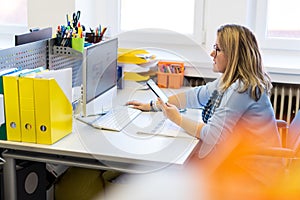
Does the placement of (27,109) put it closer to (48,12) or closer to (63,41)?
(63,41)

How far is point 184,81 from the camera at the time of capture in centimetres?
295

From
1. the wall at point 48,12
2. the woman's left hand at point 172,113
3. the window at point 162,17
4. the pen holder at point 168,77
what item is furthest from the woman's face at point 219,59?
the wall at point 48,12

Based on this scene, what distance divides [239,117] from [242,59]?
0.84ft

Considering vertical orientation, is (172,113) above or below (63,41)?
below

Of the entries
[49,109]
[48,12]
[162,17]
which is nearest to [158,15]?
[162,17]

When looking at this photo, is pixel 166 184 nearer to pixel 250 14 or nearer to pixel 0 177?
pixel 0 177

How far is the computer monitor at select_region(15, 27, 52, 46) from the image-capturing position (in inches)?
88.0

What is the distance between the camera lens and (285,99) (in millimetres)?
2945

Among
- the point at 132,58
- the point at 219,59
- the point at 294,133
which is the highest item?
the point at 219,59

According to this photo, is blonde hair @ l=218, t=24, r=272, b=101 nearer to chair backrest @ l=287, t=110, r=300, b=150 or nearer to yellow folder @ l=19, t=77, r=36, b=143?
chair backrest @ l=287, t=110, r=300, b=150

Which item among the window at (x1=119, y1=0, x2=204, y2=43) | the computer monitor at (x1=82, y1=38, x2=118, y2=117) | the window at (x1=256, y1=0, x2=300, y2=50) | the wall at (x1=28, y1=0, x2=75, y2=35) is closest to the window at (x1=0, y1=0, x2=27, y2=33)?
the wall at (x1=28, y1=0, x2=75, y2=35)

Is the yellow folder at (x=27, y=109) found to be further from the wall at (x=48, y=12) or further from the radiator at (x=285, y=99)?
the radiator at (x=285, y=99)

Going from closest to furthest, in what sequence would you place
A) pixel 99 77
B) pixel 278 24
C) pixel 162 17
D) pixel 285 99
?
pixel 99 77, pixel 285 99, pixel 278 24, pixel 162 17

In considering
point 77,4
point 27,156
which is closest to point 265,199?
point 27,156
